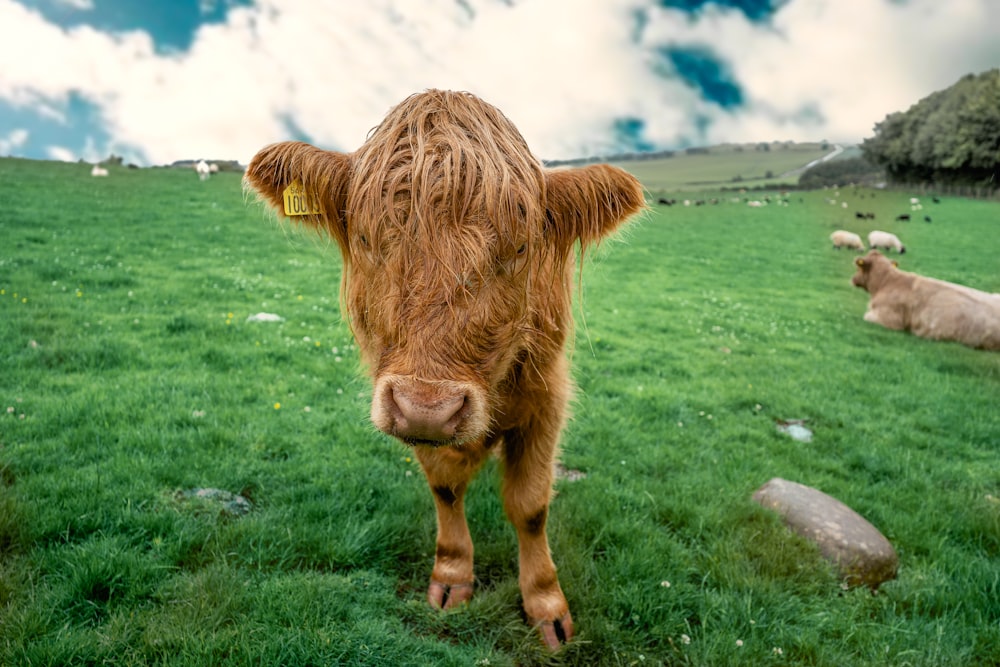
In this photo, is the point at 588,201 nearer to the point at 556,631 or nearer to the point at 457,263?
the point at 457,263

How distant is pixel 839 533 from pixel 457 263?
3.76m

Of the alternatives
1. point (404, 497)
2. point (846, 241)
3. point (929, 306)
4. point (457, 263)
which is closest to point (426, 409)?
point (457, 263)

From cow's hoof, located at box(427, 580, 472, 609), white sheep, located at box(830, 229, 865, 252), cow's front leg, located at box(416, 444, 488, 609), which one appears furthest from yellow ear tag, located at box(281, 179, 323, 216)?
white sheep, located at box(830, 229, 865, 252)

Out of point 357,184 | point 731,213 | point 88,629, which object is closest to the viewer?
point 357,184

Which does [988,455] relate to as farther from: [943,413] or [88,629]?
[88,629]

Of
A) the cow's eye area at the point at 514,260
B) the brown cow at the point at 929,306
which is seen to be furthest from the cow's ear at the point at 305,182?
the brown cow at the point at 929,306

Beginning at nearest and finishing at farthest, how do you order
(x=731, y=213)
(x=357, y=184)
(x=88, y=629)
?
1. (x=357, y=184)
2. (x=88, y=629)
3. (x=731, y=213)

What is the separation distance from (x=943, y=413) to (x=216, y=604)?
8725 mm

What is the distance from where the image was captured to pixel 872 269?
45.7 ft

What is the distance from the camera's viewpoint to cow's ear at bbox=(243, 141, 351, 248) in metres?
A: 3.11

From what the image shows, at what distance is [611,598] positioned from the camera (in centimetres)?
391

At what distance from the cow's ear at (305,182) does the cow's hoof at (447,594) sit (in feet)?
7.33

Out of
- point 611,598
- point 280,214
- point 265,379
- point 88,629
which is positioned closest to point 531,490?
point 611,598

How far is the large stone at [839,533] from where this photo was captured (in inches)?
170
